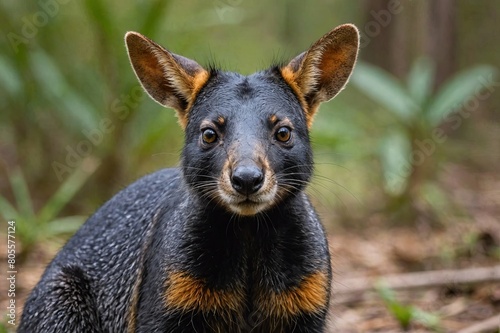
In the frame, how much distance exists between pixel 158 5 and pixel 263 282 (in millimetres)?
7141

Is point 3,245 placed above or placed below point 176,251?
below

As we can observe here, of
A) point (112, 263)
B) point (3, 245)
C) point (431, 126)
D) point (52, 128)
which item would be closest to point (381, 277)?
point (431, 126)

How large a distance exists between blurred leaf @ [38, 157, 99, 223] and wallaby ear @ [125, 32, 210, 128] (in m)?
4.45

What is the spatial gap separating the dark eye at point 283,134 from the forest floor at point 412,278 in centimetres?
289

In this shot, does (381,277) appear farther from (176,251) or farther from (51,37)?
(51,37)

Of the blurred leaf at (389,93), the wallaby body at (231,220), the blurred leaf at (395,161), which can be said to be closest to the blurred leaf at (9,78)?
the blurred leaf at (389,93)

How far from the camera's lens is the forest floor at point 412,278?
29.0 ft

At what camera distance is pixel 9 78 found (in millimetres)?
12500

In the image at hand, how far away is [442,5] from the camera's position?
598 inches

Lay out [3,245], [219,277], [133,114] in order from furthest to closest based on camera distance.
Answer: [133,114] → [3,245] → [219,277]

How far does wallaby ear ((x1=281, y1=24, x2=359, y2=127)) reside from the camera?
6676 millimetres

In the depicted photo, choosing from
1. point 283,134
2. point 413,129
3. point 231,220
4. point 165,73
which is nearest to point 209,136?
point 283,134

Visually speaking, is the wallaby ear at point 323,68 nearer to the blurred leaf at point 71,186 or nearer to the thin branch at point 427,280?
the thin branch at point 427,280

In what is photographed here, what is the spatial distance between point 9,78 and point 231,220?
743 cm
